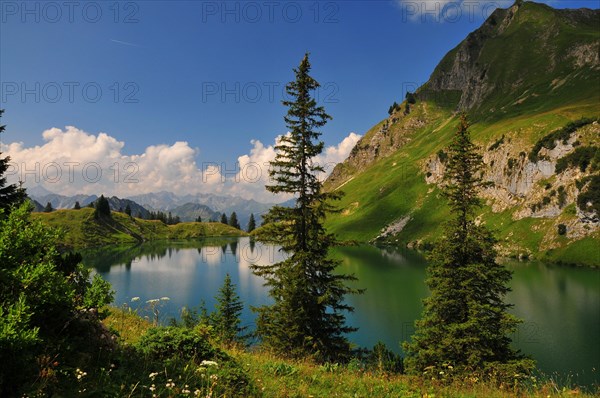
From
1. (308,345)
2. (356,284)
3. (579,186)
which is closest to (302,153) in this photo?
(308,345)

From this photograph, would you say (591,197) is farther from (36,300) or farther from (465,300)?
(36,300)

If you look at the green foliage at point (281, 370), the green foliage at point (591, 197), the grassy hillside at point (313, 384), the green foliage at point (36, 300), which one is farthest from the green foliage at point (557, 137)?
the green foliage at point (36, 300)

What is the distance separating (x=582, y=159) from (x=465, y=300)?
119 meters

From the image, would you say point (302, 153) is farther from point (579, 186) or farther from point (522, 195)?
point (522, 195)

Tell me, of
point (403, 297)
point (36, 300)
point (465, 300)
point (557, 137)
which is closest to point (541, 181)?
point (557, 137)

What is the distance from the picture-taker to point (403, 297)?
6494cm

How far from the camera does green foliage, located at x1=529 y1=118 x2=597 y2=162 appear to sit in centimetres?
11838

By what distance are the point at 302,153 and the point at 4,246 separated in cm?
1994

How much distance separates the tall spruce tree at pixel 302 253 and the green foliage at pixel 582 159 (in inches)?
4739

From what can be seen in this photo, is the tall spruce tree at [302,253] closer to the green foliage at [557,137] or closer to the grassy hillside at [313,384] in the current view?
the grassy hillside at [313,384]

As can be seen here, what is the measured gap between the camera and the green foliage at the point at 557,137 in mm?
118375

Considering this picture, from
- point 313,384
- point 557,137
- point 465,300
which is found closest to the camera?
point 313,384

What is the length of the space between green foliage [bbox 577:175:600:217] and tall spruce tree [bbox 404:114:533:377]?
102 metres

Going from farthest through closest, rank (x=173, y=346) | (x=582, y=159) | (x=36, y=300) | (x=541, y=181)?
(x=541, y=181) < (x=582, y=159) < (x=173, y=346) < (x=36, y=300)
